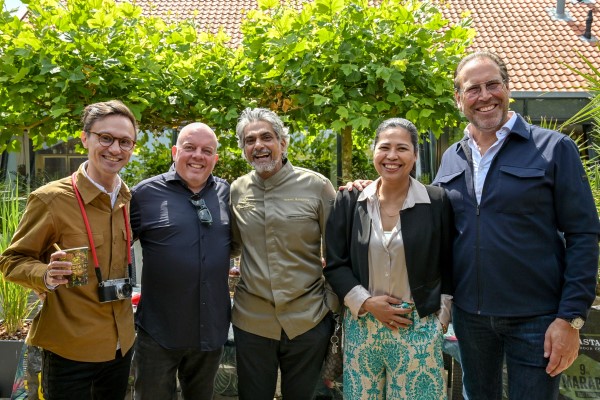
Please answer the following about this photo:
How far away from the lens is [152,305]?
2762 millimetres

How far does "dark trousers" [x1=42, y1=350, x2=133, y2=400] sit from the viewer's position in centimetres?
237

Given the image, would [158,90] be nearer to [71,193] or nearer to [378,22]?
[378,22]

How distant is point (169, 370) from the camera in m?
2.79

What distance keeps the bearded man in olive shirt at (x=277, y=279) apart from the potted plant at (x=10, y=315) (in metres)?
2.14

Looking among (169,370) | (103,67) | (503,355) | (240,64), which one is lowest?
(169,370)

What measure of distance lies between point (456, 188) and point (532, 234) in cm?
42

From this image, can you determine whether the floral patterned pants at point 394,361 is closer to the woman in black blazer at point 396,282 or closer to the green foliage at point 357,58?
the woman in black blazer at point 396,282

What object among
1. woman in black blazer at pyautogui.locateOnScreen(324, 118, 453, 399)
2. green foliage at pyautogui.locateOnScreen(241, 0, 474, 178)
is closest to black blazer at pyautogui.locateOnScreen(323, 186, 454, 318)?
woman in black blazer at pyautogui.locateOnScreen(324, 118, 453, 399)

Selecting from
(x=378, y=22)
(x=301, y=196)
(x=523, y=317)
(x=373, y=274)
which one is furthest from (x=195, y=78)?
(x=523, y=317)

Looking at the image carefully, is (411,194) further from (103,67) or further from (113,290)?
(103,67)

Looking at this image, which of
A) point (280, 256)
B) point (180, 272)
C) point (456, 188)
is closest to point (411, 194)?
point (456, 188)

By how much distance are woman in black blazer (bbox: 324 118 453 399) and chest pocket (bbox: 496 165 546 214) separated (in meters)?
0.31

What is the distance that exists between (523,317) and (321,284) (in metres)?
1.02

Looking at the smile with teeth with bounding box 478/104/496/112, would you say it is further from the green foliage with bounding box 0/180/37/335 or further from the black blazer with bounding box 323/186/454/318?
the green foliage with bounding box 0/180/37/335
